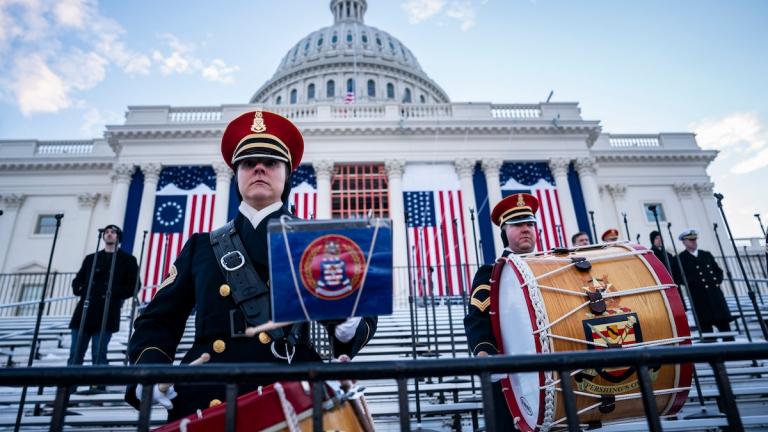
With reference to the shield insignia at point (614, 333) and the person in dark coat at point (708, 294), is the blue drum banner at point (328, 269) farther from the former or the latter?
the person in dark coat at point (708, 294)

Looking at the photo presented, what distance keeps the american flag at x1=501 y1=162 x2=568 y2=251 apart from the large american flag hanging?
2825mm

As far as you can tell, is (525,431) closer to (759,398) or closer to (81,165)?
(759,398)

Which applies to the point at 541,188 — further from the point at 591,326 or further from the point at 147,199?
the point at 591,326

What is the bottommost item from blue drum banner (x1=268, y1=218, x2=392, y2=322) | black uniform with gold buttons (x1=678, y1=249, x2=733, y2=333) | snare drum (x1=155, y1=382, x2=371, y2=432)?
snare drum (x1=155, y1=382, x2=371, y2=432)

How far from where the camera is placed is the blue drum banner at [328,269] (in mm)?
1205

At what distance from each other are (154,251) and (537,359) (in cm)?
1886

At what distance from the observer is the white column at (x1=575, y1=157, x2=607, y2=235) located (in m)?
19.6

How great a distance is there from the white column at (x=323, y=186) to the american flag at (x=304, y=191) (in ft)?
0.75

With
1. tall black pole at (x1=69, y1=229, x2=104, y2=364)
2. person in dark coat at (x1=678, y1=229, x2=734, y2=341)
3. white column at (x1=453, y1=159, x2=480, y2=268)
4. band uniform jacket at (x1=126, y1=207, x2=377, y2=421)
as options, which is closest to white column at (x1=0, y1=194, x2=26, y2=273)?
tall black pole at (x1=69, y1=229, x2=104, y2=364)

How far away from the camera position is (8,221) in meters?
23.6

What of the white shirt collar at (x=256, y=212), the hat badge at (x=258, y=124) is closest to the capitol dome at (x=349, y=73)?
the hat badge at (x=258, y=124)

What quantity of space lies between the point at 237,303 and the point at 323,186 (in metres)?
18.2

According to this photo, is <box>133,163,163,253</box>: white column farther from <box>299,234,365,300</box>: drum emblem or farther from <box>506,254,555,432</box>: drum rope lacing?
<box>299,234,365,300</box>: drum emblem

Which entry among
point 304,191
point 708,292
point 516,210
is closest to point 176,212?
A: point 304,191
